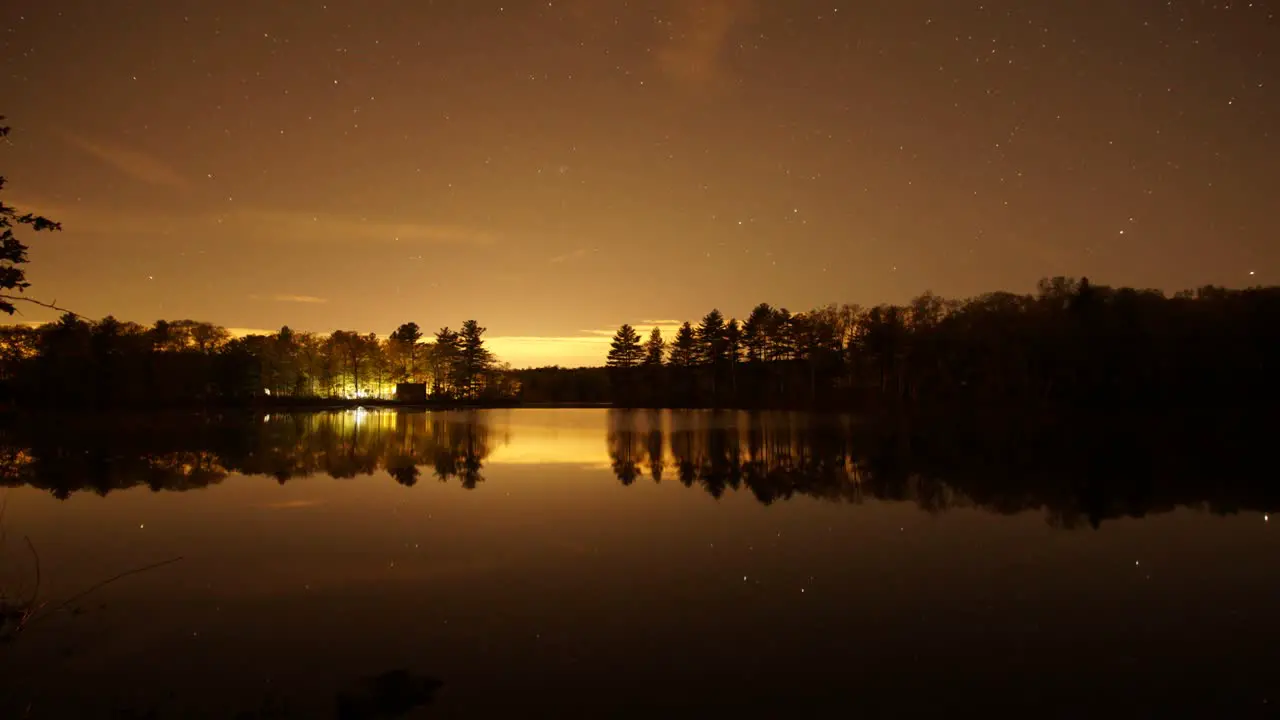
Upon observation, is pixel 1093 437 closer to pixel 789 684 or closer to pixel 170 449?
pixel 789 684

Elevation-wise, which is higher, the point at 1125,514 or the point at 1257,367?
the point at 1257,367

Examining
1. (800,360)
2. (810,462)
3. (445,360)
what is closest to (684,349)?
(800,360)

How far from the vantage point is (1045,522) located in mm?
15078

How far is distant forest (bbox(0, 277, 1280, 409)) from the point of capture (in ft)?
224

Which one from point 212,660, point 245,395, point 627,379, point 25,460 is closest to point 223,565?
point 212,660

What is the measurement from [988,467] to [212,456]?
27807 millimetres

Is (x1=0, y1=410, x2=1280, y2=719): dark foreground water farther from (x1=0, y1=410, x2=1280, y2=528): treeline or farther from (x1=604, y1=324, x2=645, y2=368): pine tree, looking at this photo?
(x1=604, y1=324, x2=645, y2=368): pine tree

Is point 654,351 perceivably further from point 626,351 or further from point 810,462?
point 810,462

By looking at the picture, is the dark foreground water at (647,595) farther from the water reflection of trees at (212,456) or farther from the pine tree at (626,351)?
the pine tree at (626,351)

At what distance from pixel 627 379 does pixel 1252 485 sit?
97.5 m

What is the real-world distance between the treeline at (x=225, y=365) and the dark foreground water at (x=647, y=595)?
71615 mm

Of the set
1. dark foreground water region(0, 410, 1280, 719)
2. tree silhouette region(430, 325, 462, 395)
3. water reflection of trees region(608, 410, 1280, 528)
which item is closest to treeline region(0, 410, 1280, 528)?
water reflection of trees region(608, 410, 1280, 528)

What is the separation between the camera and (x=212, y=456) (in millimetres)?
27891

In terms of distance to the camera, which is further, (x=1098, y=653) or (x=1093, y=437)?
(x=1093, y=437)
